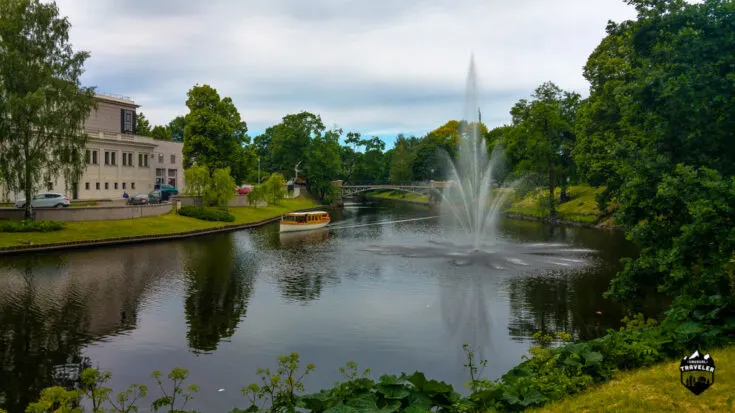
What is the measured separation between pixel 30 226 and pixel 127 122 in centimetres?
4750

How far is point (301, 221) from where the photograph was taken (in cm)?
7006

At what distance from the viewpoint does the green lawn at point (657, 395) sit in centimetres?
1049

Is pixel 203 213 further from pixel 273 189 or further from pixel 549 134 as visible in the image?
pixel 549 134

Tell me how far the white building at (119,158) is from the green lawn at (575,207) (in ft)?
214

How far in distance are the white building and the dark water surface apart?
39.1m

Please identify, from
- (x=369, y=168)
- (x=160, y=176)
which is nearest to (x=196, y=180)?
(x=160, y=176)

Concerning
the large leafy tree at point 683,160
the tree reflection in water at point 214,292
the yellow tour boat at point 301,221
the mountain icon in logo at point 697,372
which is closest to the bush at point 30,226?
the tree reflection in water at point 214,292

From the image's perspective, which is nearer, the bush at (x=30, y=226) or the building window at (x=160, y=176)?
the bush at (x=30, y=226)

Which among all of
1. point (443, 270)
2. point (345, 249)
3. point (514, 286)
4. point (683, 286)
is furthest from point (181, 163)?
point (683, 286)

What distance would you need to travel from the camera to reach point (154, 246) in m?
52.5

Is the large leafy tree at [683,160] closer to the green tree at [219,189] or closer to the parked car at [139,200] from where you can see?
the green tree at [219,189]

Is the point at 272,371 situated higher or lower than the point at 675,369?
lower

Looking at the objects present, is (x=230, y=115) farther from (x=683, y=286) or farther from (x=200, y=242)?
(x=683, y=286)

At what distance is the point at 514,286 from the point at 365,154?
6577 inches
